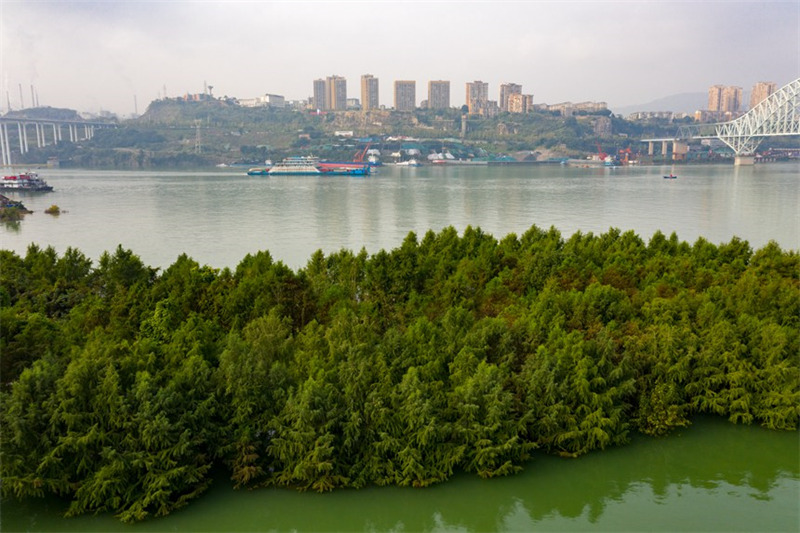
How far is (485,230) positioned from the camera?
12.2m

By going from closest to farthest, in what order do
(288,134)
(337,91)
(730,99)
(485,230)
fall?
(485,230) < (288,134) < (337,91) < (730,99)

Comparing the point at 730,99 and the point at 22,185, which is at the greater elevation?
the point at 730,99

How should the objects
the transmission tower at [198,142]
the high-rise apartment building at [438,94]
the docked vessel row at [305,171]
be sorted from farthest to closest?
1. the high-rise apartment building at [438,94]
2. the transmission tower at [198,142]
3. the docked vessel row at [305,171]

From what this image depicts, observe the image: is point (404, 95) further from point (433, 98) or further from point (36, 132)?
point (36, 132)

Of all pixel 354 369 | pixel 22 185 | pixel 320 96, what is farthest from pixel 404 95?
pixel 354 369

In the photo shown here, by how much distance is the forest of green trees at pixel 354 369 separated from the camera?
10.6 ft

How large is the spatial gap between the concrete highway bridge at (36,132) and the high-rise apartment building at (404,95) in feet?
92.0

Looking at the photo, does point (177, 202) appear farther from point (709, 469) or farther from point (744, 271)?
point (709, 469)

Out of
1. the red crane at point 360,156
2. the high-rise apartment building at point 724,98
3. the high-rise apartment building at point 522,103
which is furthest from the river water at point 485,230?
the high-rise apartment building at point 724,98

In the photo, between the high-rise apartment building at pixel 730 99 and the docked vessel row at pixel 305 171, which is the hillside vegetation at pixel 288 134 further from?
the high-rise apartment building at pixel 730 99

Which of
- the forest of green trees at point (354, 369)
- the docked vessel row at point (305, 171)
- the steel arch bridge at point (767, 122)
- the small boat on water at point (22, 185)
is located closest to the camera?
the forest of green trees at point (354, 369)

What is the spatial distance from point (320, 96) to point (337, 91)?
2.70 metres

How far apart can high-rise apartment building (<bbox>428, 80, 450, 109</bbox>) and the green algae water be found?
66146 millimetres

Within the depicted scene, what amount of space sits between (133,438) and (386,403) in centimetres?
130
